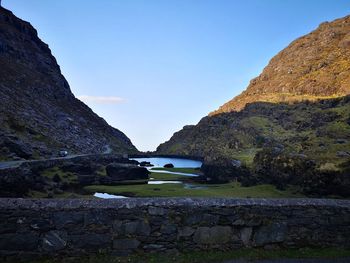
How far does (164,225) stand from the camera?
39.1ft

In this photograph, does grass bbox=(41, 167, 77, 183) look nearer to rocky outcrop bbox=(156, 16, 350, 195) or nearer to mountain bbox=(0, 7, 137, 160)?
mountain bbox=(0, 7, 137, 160)

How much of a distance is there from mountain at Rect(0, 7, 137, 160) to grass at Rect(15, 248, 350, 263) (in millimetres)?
45540

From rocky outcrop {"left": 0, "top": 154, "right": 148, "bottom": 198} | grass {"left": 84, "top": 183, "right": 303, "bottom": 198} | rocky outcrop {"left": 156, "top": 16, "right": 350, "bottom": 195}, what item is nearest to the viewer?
rocky outcrop {"left": 0, "top": 154, "right": 148, "bottom": 198}

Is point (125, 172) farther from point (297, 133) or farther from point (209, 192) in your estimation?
point (297, 133)

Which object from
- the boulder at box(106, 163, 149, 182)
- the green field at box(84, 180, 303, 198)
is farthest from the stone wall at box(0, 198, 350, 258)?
the boulder at box(106, 163, 149, 182)

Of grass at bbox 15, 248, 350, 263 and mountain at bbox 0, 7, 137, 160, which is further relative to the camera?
mountain at bbox 0, 7, 137, 160

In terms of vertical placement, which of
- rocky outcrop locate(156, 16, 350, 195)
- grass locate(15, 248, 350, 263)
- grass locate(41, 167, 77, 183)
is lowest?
grass locate(15, 248, 350, 263)

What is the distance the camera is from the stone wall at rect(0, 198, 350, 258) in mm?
11297

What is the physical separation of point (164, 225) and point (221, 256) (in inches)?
83.8

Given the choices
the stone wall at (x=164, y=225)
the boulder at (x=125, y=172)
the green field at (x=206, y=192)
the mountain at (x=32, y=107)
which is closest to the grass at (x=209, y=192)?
the green field at (x=206, y=192)

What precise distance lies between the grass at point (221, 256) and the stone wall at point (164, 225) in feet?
0.72

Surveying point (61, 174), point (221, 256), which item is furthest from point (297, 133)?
point (221, 256)

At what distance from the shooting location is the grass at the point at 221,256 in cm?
1133

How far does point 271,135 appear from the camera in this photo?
126250mm
